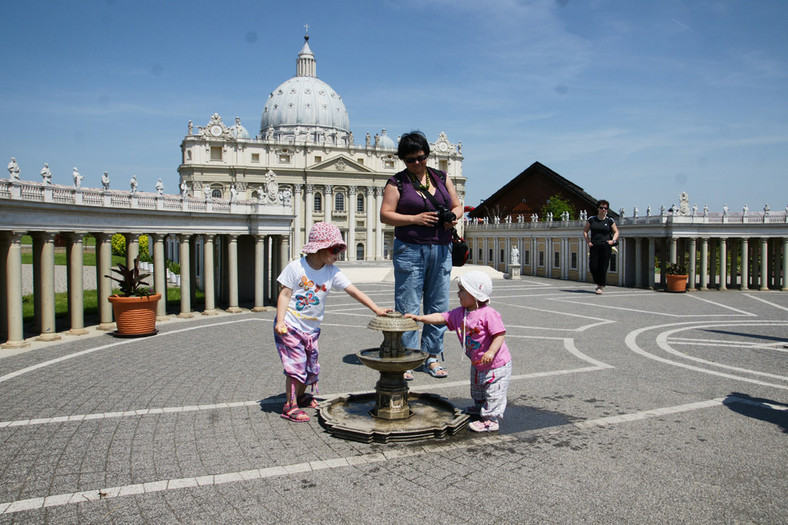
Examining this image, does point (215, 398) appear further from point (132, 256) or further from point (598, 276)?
point (598, 276)

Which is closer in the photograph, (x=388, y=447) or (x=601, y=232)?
(x=388, y=447)

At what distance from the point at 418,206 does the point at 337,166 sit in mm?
76862

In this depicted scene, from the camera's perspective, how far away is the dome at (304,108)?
335 ft

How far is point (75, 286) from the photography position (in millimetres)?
18312

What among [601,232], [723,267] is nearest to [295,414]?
[601,232]

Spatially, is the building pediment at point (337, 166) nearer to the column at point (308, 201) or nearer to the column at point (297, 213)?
A: the column at point (308, 201)

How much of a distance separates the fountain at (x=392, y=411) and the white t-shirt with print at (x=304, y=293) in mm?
848

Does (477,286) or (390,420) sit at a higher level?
(477,286)

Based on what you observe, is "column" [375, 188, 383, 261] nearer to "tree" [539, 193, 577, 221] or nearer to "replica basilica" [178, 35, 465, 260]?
"replica basilica" [178, 35, 465, 260]

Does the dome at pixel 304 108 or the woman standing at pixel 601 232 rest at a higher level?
the dome at pixel 304 108

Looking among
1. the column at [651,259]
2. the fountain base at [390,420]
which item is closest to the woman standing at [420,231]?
the fountain base at [390,420]

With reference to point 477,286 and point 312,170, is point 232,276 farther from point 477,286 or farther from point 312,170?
point 312,170

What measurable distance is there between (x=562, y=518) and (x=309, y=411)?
423 centimetres

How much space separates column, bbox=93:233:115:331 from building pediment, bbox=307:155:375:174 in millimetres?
64988
